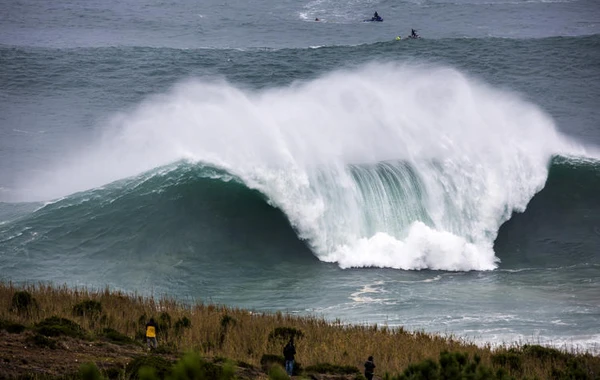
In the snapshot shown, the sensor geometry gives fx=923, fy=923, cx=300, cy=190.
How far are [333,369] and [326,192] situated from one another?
1462 cm

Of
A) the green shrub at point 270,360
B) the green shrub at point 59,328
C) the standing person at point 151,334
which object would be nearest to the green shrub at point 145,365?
the standing person at point 151,334

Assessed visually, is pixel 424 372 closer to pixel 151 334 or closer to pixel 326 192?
pixel 151 334

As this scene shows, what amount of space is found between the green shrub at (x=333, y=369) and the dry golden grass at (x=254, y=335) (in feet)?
1.44

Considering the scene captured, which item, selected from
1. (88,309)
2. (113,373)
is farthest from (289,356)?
(88,309)

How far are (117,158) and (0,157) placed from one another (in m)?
6.35

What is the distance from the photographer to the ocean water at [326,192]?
2458cm

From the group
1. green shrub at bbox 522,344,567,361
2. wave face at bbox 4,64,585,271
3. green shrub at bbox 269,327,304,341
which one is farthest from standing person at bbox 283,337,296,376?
wave face at bbox 4,64,585,271

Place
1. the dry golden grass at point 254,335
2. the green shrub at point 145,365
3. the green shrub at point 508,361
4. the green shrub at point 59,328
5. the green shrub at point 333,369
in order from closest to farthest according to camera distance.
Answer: the green shrub at point 145,365, the green shrub at point 333,369, the green shrub at point 59,328, the green shrub at point 508,361, the dry golden grass at point 254,335

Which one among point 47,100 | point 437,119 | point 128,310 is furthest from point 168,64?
point 128,310

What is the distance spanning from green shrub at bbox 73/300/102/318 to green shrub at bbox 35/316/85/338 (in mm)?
1041

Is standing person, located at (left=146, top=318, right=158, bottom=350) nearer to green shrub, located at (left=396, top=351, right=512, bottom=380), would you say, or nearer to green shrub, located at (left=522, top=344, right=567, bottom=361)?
green shrub, located at (left=396, top=351, right=512, bottom=380)

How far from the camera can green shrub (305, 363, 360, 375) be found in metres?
15.9

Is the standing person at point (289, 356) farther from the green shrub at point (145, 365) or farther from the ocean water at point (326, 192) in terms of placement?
the ocean water at point (326, 192)

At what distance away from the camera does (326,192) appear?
30281 mm
